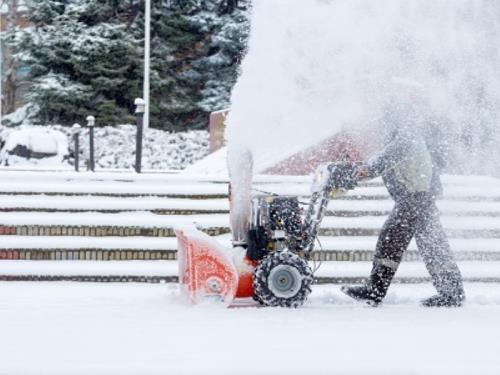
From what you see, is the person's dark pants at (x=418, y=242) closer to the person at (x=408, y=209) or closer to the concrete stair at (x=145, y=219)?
the person at (x=408, y=209)

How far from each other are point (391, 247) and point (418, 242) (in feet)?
0.90

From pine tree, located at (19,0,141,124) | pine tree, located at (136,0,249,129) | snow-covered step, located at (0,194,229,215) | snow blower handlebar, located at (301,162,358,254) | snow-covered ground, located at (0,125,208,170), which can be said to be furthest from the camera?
pine tree, located at (136,0,249,129)

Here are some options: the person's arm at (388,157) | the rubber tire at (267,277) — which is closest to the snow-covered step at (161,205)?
the person's arm at (388,157)

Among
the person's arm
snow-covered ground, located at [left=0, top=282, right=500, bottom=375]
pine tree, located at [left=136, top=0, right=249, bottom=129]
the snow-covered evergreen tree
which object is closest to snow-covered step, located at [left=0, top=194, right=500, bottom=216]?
snow-covered ground, located at [left=0, top=282, right=500, bottom=375]

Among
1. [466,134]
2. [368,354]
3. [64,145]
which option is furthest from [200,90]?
[368,354]

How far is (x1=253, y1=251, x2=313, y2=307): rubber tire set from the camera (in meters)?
5.71

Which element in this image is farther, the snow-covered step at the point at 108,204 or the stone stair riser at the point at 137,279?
the snow-covered step at the point at 108,204

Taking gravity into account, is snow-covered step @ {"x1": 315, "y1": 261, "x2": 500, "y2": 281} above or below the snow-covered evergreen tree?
below

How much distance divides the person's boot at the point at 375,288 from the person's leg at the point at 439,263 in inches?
12.5

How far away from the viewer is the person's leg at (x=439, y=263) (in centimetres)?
624

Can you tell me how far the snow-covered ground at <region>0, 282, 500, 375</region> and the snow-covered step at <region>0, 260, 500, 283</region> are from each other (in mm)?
801

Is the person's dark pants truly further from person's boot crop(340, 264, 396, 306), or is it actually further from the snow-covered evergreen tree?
the snow-covered evergreen tree

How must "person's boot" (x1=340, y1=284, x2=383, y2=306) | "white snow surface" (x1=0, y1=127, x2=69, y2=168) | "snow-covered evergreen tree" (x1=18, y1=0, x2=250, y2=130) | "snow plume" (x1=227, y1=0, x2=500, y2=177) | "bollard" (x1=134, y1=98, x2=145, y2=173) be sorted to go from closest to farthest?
"person's boot" (x1=340, y1=284, x2=383, y2=306)
"snow plume" (x1=227, y1=0, x2=500, y2=177)
"bollard" (x1=134, y1=98, x2=145, y2=173)
"white snow surface" (x1=0, y1=127, x2=69, y2=168)
"snow-covered evergreen tree" (x1=18, y1=0, x2=250, y2=130)

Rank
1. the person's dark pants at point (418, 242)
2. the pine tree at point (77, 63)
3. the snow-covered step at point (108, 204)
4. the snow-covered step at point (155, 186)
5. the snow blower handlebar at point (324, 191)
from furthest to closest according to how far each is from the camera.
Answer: the pine tree at point (77, 63)
the snow-covered step at point (155, 186)
the snow-covered step at point (108, 204)
the person's dark pants at point (418, 242)
the snow blower handlebar at point (324, 191)
